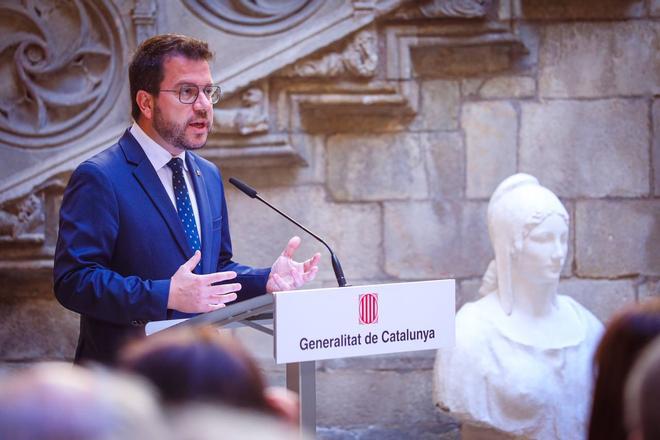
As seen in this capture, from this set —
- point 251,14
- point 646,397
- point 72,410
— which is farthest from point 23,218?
point 646,397

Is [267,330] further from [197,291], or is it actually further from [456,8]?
[456,8]

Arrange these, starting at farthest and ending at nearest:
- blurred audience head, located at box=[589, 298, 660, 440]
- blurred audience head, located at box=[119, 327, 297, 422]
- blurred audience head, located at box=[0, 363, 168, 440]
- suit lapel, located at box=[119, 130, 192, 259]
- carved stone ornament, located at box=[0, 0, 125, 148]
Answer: carved stone ornament, located at box=[0, 0, 125, 148], suit lapel, located at box=[119, 130, 192, 259], blurred audience head, located at box=[589, 298, 660, 440], blurred audience head, located at box=[119, 327, 297, 422], blurred audience head, located at box=[0, 363, 168, 440]

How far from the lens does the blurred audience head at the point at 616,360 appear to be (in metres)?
1.31

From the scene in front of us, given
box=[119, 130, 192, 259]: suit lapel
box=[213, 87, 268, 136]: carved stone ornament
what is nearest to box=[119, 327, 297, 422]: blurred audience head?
box=[119, 130, 192, 259]: suit lapel

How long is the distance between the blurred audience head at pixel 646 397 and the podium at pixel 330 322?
1341 mm

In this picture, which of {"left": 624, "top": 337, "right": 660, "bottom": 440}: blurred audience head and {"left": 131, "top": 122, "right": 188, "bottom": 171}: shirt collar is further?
{"left": 131, "top": 122, "right": 188, "bottom": 171}: shirt collar

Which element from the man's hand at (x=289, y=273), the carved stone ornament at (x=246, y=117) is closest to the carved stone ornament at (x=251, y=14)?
the carved stone ornament at (x=246, y=117)

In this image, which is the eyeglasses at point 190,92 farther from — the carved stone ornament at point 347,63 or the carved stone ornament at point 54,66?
the carved stone ornament at point 54,66

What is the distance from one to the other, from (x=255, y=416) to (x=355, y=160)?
424 centimetres

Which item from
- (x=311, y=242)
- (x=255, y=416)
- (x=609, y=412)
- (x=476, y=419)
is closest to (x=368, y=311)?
(x=609, y=412)

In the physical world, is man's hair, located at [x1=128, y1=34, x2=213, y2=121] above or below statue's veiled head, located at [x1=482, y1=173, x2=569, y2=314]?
above

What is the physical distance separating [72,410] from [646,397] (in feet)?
1.89

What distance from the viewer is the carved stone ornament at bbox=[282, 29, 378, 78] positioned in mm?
5059

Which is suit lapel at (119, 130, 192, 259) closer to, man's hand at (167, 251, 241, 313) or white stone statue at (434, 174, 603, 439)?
man's hand at (167, 251, 241, 313)
